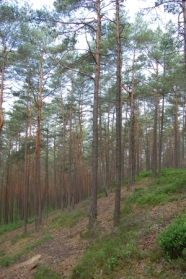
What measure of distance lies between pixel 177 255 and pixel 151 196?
560cm

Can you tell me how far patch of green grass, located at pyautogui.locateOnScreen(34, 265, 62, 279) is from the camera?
6.43 meters

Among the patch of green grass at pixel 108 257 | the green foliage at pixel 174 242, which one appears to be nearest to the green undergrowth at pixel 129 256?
the patch of green grass at pixel 108 257

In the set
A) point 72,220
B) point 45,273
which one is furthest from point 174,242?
point 72,220

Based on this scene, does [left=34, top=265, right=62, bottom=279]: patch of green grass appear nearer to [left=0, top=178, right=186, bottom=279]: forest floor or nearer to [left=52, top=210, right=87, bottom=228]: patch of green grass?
[left=0, top=178, right=186, bottom=279]: forest floor

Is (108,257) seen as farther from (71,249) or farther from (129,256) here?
(71,249)

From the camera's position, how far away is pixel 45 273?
22.2ft

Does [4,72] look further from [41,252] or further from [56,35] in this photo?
[41,252]

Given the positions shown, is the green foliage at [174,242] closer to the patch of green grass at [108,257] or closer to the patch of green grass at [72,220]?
the patch of green grass at [108,257]

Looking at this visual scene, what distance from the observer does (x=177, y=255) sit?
16.0 feet

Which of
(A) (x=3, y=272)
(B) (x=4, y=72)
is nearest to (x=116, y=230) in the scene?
(A) (x=3, y=272)

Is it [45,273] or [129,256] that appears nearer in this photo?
[129,256]

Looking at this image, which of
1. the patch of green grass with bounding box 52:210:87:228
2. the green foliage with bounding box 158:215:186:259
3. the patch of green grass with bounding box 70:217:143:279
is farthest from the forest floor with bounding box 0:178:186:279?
the patch of green grass with bounding box 52:210:87:228

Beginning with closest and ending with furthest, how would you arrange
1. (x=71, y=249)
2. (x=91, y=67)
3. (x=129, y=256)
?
(x=129, y=256) < (x=71, y=249) < (x=91, y=67)

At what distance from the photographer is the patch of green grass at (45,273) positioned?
253 inches
